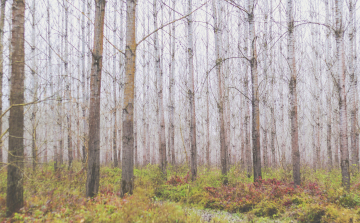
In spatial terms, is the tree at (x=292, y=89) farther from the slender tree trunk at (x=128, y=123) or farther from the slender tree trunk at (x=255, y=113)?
the slender tree trunk at (x=128, y=123)

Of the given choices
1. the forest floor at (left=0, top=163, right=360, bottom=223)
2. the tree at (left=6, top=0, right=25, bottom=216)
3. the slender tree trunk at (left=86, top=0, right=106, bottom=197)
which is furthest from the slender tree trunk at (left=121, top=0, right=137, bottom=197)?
the tree at (left=6, top=0, right=25, bottom=216)

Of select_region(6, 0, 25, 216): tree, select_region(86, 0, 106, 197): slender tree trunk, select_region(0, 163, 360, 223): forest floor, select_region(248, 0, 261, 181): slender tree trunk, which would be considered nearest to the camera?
select_region(0, 163, 360, 223): forest floor

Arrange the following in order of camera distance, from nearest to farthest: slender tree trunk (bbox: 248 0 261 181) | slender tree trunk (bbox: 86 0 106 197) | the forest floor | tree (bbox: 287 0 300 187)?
the forest floor, slender tree trunk (bbox: 86 0 106 197), tree (bbox: 287 0 300 187), slender tree trunk (bbox: 248 0 261 181)

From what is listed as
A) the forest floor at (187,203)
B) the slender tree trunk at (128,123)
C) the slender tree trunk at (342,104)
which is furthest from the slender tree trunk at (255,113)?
the slender tree trunk at (128,123)

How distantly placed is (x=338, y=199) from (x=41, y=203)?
23.6ft

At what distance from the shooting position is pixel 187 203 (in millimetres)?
5520

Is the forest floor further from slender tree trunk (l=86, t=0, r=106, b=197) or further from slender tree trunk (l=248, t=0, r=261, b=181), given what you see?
slender tree trunk (l=248, t=0, r=261, b=181)

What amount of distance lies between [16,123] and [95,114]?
179 centimetres

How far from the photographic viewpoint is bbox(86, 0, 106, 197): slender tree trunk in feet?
18.3

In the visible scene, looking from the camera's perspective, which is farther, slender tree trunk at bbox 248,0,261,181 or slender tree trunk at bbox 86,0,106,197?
slender tree trunk at bbox 248,0,261,181

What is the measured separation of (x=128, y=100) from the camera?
5.82m

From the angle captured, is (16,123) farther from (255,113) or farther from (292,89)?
(292,89)

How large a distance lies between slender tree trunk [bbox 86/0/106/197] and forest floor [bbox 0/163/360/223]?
1.38 ft

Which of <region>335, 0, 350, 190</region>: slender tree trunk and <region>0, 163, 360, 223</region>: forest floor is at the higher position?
<region>335, 0, 350, 190</region>: slender tree trunk
